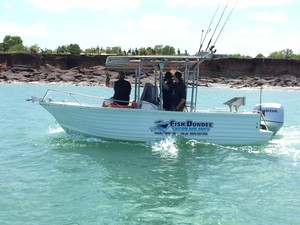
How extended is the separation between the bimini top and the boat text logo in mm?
1531

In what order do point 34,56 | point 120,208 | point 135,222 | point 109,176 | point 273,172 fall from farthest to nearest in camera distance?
point 34,56 < point 273,172 < point 109,176 < point 120,208 < point 135,222

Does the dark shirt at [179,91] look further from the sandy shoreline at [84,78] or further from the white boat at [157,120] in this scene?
the sandy shoreline at [84,78]

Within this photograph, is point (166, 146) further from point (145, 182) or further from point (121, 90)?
point (145, 182)

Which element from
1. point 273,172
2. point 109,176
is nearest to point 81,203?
point 109,176

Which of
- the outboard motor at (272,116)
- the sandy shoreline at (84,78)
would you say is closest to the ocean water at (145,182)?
the outboard motor at (272,116)

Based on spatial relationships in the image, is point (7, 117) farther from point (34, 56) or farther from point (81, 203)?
point (34, 56)

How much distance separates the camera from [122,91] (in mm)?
12219

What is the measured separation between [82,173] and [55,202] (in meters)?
1.98

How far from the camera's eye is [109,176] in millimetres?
8969

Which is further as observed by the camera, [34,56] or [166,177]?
[34,56]

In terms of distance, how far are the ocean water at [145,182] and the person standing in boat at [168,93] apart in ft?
3.27

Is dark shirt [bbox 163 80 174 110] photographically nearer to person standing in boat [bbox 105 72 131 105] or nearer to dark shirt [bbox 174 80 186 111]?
dark shirt [bbox 174 80 186 111]

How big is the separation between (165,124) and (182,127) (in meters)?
0.47

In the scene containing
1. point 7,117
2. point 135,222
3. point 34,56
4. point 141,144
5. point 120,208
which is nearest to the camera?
point 135,222
